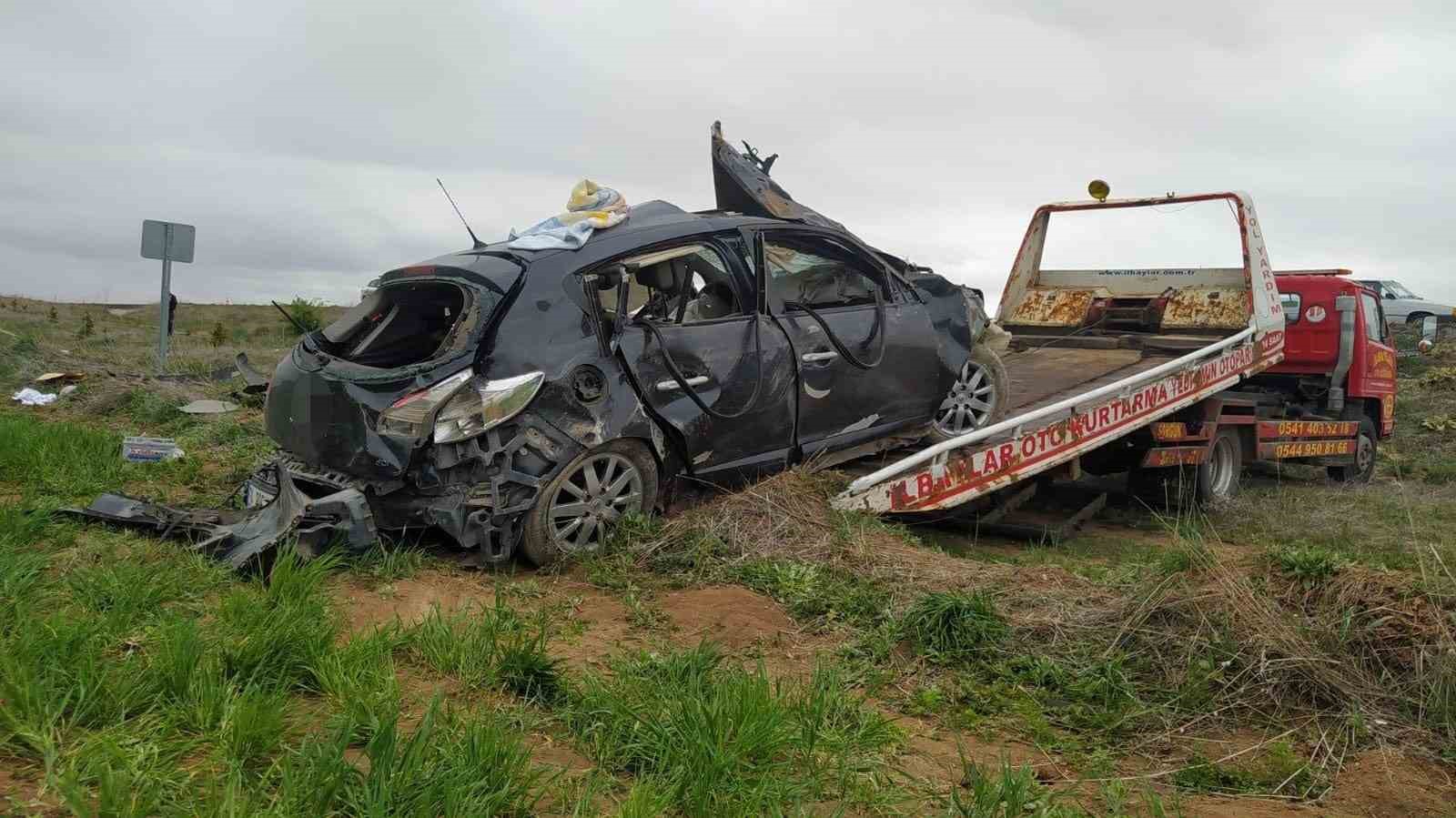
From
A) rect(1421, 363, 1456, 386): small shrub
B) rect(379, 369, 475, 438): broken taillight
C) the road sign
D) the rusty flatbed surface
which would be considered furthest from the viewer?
rect(1421, 363, 1456, 386): small shrub

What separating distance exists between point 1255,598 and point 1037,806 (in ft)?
5.66

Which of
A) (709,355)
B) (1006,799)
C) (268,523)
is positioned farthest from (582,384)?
(1006,799)

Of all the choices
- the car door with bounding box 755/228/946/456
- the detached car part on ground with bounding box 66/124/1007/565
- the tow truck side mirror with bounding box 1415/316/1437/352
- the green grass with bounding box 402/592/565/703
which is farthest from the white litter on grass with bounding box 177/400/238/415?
the tow truck side mirror with bounding box 1415/316/1437/352

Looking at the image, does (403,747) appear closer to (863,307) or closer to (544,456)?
(544,456)

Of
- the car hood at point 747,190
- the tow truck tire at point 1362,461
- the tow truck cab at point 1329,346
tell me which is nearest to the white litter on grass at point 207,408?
the car hood at point 747,190

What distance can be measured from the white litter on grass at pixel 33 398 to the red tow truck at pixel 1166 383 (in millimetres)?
9456

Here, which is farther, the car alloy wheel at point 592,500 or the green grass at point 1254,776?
the car alloy wheel at point 592,500

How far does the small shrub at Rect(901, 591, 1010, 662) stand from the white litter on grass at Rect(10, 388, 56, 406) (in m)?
10.7

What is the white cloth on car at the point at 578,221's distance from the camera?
5434mm

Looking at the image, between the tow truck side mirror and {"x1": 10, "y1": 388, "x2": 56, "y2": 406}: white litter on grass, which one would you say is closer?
{"x1": 10, "y1": 388, "x2": 56, "y2": 406}: white litter on grass

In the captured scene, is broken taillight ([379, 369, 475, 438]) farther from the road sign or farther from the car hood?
the road sign

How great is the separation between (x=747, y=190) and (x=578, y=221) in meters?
1.38

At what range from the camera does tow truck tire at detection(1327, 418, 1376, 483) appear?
11328mm

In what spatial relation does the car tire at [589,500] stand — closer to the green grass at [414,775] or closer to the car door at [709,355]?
the car door at [709,355]
